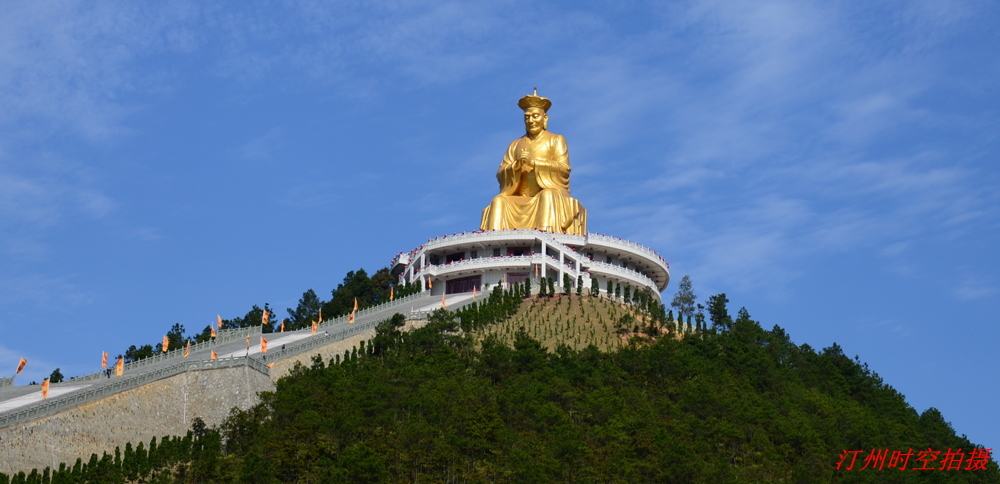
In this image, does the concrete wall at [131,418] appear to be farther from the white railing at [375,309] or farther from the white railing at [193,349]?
the white railing at [375,309]

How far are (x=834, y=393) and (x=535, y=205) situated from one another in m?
17.6

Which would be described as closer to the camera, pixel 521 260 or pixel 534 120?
pixel 521 260

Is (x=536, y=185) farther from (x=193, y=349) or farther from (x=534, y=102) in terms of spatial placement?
(x=193, y=349)

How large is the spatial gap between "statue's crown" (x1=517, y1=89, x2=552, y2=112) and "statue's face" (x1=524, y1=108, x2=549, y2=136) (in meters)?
0.24

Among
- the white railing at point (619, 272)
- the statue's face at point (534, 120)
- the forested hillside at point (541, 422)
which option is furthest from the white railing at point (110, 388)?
the statue's face at point (534, 120)

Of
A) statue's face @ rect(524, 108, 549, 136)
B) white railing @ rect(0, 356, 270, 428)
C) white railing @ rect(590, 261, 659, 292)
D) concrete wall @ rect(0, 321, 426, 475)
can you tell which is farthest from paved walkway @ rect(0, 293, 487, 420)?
statue's face @ rect(524, 108, 549, 136)

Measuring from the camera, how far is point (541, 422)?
29.0 m

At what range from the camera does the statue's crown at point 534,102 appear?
55.5 metres

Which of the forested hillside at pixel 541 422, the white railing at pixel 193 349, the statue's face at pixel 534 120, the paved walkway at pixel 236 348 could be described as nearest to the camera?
the forested hillside at pixel 541 422

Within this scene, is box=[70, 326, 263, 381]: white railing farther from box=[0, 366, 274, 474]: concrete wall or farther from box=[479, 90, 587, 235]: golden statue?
box=[479, 90, 587, 235]: golden statue

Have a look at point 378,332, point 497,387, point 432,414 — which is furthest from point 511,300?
point 432,414

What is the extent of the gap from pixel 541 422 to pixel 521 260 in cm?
1985

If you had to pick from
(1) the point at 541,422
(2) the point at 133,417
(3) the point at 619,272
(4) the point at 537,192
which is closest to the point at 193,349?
(2) the point at 133,417

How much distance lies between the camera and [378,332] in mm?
36656
